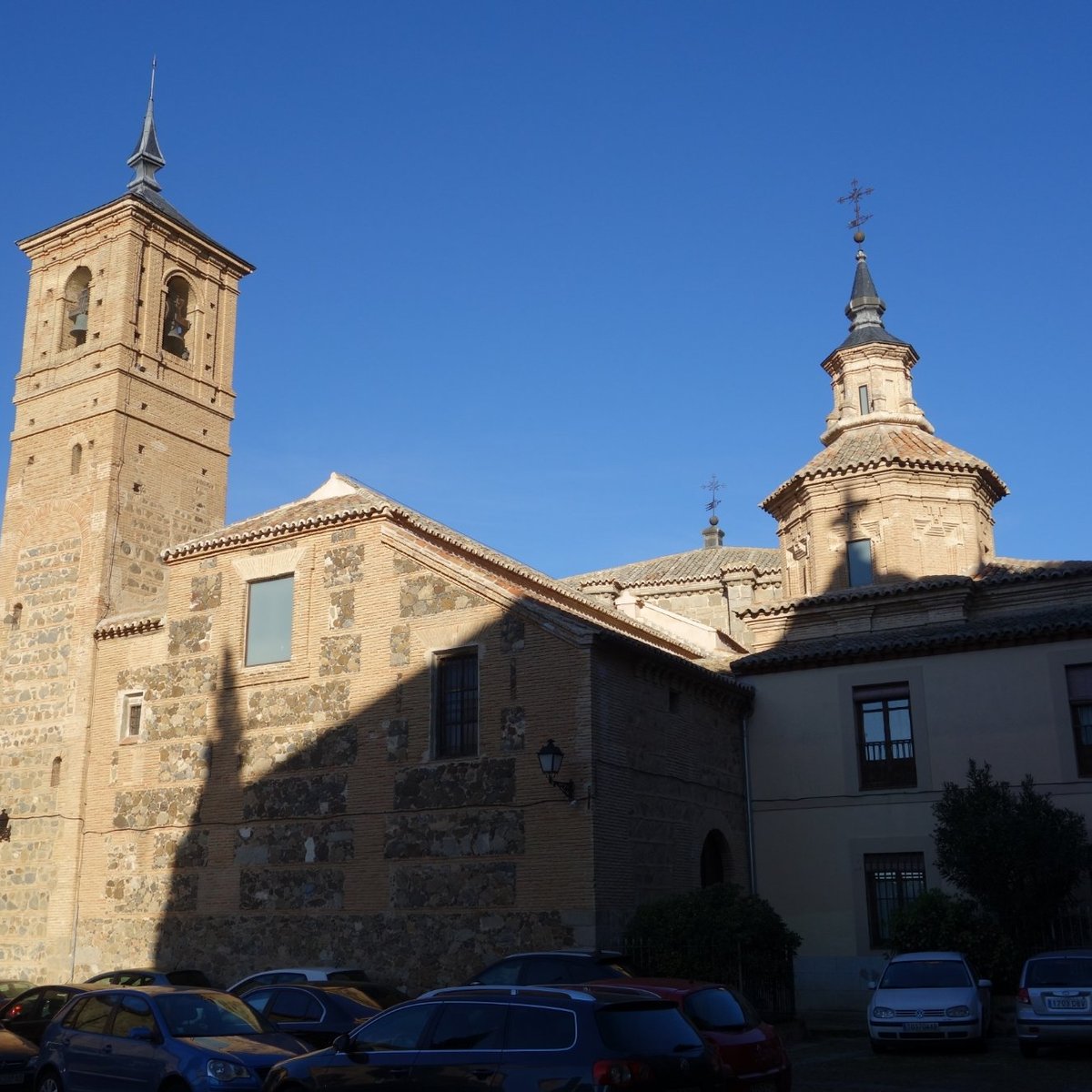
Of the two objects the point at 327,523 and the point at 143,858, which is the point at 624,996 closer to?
the point at 327,523

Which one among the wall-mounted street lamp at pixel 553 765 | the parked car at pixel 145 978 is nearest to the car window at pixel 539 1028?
the parked car at pixel 145 978

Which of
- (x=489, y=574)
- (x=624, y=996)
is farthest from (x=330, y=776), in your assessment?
(x=624, y=996)

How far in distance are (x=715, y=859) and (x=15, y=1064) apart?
1225 cm

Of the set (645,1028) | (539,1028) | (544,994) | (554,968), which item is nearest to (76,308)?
(554,968)

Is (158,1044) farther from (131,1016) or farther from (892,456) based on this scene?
(892,456)

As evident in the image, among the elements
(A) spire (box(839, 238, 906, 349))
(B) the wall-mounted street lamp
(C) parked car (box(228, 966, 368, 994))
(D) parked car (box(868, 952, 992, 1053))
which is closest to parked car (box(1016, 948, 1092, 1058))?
(D) parked car (box(868, 952, 992, 1053))

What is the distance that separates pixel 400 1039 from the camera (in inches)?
345

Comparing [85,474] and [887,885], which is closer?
[887,885]

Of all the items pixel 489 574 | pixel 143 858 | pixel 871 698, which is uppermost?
pixel 489 574

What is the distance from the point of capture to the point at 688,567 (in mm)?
38219

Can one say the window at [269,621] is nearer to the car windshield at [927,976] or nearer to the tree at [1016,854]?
the car windshield at [927,976]

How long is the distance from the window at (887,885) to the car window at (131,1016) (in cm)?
1359

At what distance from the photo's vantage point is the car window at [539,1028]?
790 cm

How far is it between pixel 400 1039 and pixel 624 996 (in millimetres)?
1699
